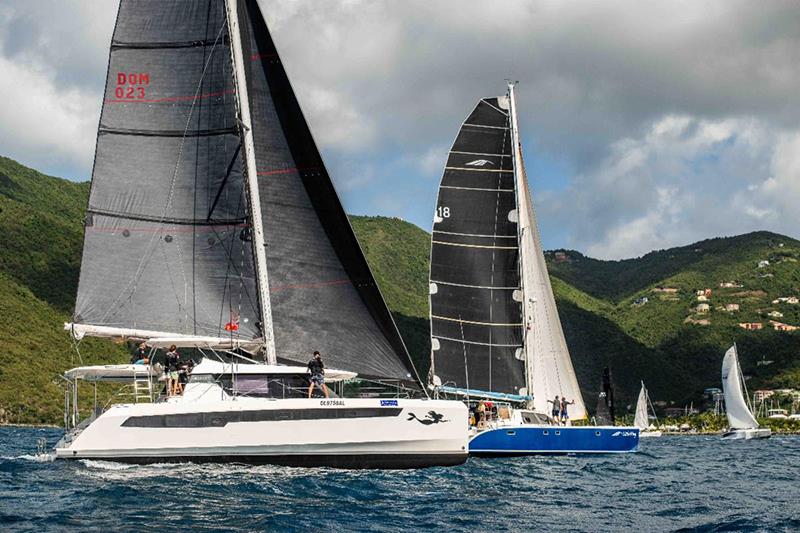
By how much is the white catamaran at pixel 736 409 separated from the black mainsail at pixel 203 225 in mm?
64510

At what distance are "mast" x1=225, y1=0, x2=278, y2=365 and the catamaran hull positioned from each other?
274 cm

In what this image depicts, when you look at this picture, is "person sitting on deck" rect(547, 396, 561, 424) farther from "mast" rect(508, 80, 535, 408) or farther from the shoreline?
the shoreline

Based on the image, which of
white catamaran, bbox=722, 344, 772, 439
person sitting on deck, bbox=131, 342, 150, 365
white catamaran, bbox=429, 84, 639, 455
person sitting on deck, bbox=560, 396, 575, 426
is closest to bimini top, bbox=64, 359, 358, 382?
person sitting on deck, bbox=131, 342, 150, 365

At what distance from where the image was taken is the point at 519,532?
1808 centimetres

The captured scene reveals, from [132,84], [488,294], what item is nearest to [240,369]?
[132,84]

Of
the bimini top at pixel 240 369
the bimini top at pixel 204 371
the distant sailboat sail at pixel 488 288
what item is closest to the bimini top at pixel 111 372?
the bimini top at pixel 204 371

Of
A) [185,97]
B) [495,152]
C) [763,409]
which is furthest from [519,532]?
[763,409]

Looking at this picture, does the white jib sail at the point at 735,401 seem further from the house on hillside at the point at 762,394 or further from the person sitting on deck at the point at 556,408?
the person sitting on deck at the point at 556,408

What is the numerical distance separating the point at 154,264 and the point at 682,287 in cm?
16383

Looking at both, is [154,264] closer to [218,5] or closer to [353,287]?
[353,287]

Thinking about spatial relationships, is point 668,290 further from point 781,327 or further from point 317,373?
point 317,373

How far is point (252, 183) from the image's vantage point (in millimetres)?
27469

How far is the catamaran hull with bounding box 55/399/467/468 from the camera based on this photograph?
979 inches

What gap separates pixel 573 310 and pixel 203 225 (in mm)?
129695
